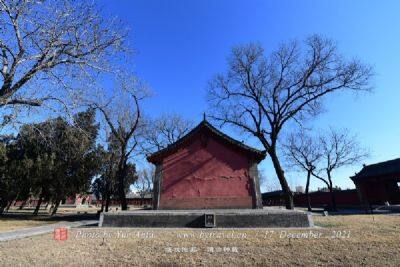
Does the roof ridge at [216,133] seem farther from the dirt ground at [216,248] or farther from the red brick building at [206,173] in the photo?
the dirt ground at [216,248]

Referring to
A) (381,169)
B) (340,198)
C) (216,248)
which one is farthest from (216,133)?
Result: (340,198)

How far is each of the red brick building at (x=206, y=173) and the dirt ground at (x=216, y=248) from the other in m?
5.70

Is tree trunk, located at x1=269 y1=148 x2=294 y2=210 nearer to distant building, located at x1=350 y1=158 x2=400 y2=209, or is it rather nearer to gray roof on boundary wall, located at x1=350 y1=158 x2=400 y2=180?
distant building, located at x1=350 y1=158 x2=400 y2=209

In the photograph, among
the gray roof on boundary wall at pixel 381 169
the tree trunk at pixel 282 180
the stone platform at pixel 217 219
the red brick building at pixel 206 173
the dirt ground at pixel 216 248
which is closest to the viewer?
the dirt ground at pixel 216 248

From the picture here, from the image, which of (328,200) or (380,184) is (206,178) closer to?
(380,184)

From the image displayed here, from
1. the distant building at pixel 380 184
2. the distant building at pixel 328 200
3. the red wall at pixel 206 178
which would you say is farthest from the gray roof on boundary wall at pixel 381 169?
the red wall at pixel 206 178

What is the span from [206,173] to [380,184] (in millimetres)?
27503

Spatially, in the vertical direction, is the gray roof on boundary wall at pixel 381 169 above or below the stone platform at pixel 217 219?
above

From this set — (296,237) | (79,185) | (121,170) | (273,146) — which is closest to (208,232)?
(296,237)

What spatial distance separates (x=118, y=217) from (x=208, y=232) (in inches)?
214

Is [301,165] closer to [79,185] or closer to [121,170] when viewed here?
[121,170]

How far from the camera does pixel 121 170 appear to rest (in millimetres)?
27594

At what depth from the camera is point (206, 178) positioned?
19594 mm

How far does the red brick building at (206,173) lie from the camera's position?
19.2 meters
